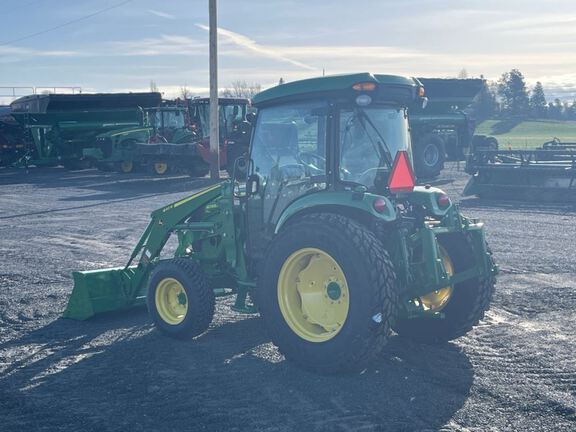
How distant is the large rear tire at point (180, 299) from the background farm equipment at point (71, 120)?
25.0 m

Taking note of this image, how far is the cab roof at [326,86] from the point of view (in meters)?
6.27

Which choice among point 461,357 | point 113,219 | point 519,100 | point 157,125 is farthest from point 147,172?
point 519,100

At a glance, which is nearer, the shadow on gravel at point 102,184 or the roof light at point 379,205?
the roof light at point 379,205

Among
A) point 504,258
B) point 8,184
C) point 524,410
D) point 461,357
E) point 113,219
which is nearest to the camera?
point 524,410

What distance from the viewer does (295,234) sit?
238 inches

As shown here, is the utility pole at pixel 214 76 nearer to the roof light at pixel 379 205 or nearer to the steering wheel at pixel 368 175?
the steering wheel at pixel 368 175

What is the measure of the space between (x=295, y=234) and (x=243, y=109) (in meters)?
21.8

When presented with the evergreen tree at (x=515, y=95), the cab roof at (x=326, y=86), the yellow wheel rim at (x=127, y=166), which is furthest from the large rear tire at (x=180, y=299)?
the evergreen tree at (x=515, y=95)

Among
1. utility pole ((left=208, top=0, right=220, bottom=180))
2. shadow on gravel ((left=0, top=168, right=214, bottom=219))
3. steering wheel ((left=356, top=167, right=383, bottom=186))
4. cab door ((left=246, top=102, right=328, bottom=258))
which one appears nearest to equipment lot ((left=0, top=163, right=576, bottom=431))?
cab door ((left=246, top=102, right=328, bottom=258))

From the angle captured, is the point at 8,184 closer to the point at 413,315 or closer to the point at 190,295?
the point at 190,295

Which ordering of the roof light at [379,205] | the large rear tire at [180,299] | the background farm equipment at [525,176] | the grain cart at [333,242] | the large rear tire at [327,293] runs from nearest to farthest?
the large rear tire at [327,293], the grain cart at [333,242], the roof light at [379,205], the large rear tire at [180,299], the background farm equipment at [525,176]

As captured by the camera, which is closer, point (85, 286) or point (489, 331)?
point (489, 331)

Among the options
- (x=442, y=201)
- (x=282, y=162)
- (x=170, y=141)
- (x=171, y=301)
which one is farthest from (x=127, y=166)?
(x=442, y=201)

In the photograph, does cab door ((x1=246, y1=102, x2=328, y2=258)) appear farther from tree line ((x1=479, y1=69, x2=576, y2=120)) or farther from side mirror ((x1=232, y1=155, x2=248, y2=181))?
tree line ((x1=479, y1=69, x2=576, y2=120))
